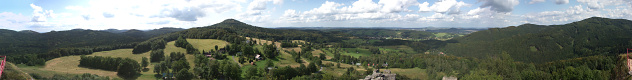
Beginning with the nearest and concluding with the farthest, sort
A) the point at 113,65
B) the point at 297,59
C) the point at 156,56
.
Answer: the point at 113,65 → the point at 156,56 → the point at 297,59

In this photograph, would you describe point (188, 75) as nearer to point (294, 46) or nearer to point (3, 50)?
point (3, 50)

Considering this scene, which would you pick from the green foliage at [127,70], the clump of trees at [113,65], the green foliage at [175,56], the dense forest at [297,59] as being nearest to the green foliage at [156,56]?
the dense forest at [297,59]

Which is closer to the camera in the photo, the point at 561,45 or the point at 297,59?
the point at 297,59

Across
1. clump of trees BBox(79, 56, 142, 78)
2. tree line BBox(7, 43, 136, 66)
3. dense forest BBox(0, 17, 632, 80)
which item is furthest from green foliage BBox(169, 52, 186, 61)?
clump of trees BBox(79, 56, 142, 78)

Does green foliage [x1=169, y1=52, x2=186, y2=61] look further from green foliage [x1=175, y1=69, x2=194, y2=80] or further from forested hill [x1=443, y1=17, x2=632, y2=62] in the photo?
forested hill [x1=443, y1=17, x2=632, y2=62]

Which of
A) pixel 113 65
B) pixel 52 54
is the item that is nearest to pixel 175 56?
pixel 113 65

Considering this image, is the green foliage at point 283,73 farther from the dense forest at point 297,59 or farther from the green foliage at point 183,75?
the green foliage at point 183,75

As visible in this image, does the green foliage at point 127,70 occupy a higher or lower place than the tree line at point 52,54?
lower

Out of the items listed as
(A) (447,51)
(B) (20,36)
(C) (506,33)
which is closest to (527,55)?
(A) (447,51)

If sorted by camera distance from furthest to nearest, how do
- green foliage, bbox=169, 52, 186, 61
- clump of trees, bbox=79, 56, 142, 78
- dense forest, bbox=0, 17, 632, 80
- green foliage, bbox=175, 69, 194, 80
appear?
green foliage, bbox=169, 52, 186, 61, dense forest, bbox=0, 17, 632, 80, green foliage, bbox=175, 69, 194, 80, clump of trees, bbox=79, 56, 142, 78

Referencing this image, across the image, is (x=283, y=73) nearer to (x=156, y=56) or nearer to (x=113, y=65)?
(x=156, y=56)

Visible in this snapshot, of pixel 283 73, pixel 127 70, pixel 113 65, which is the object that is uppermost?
pixel 113 65
